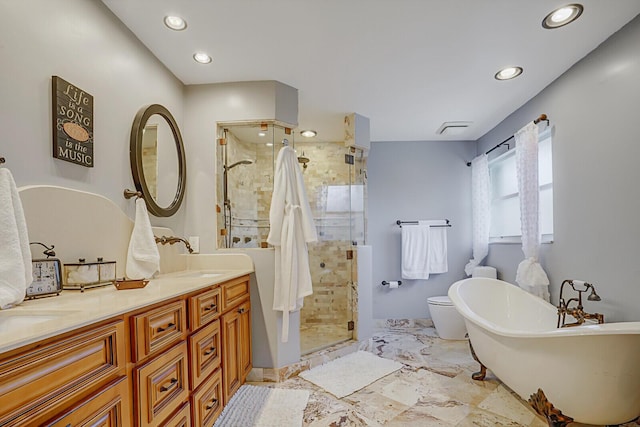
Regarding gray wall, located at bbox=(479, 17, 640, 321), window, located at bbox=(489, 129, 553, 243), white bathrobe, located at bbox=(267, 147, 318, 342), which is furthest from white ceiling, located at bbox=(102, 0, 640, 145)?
white bathrobe, located at bbox=(267, 147, 318, 342)

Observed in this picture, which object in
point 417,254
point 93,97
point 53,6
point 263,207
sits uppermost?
point 53,6

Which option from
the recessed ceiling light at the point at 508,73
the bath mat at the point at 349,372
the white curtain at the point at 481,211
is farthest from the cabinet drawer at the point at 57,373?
the white curtain at the point at 481,211

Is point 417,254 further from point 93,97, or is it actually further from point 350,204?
point 93,97

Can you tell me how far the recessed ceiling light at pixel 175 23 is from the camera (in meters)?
1.87

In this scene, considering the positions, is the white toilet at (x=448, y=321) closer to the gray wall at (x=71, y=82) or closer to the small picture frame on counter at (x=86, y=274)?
the gray wall at (x=71, y=82)

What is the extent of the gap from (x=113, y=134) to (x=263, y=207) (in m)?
1.17

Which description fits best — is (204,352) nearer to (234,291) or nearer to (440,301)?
(234,291)

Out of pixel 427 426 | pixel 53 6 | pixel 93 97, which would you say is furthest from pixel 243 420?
pixel 53 6

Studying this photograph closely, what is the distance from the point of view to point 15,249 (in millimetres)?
1146

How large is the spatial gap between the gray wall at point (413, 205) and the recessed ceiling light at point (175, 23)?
283 centimetres

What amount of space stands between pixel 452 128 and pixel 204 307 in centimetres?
327

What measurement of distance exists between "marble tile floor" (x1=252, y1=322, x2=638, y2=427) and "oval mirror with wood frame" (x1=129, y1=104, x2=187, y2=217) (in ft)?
5.33

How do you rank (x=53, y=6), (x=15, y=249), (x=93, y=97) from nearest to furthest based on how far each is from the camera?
(x=15, y=249)
(x=53, y=6)
(x=93, y=97)

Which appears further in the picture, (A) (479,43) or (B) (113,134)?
(A) (479,43)
